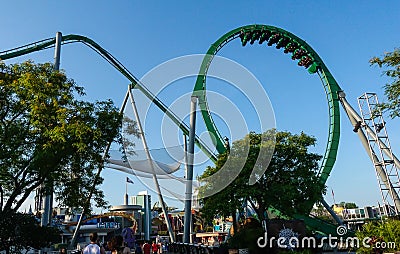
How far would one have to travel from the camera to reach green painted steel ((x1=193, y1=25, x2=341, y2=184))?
28.0 metres

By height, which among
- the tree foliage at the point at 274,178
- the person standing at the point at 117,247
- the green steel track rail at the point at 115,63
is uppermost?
the green steel track rail at the point at 115,63

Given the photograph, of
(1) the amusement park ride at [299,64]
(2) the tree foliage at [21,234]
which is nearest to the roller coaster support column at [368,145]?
(1) the amusement park ride at [299,64]

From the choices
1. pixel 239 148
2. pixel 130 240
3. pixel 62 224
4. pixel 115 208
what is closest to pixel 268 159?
pixel 239 148

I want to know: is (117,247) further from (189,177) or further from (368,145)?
(368,145)

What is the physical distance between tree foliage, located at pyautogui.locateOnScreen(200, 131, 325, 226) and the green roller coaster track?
375 centimetres

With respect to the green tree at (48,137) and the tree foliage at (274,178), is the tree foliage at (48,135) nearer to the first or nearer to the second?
the green tree at (48,137)

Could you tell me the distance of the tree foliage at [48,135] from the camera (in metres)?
12.5

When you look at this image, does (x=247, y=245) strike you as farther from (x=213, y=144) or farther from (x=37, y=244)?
(x=213, y=144)

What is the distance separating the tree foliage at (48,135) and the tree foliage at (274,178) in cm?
900

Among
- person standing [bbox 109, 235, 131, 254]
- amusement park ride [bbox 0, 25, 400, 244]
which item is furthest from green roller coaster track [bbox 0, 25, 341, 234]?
person standing [bbox 109, 235, 131, 254]

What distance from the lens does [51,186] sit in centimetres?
1356

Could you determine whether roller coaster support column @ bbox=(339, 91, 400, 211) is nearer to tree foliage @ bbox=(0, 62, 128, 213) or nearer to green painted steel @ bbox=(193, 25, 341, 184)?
green painted steel @ bbox=(193, 25, 341, 184)

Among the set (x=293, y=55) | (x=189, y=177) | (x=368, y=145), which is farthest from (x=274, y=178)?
(x=293, y=55)

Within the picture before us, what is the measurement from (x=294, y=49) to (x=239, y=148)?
14.0 metres
